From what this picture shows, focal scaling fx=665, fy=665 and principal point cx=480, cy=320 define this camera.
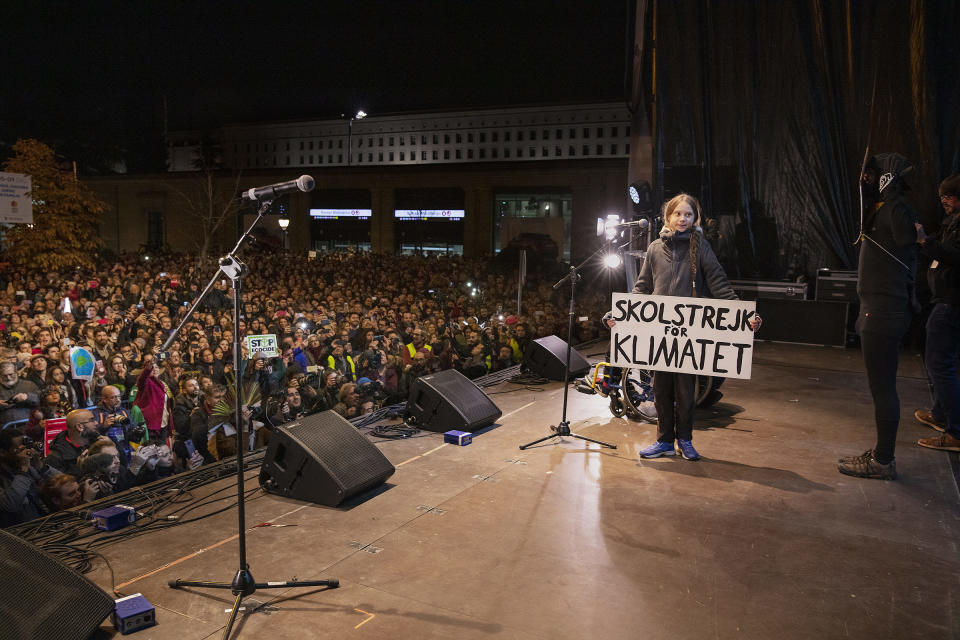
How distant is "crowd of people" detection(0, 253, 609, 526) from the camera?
14.6 feet

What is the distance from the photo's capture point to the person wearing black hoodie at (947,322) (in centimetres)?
448

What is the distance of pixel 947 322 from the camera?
15.4ft

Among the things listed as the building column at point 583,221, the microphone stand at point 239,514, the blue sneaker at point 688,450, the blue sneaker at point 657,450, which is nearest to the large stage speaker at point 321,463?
the microphone stand at point 239,514

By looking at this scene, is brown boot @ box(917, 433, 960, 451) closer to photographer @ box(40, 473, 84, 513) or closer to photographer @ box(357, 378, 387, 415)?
photographer @ box(357, 378, 387, 415)

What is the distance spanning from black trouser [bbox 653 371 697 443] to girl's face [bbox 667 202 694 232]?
0.99 meters

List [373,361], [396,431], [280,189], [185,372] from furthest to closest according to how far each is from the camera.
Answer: [373,361]
[185,372]
[396,431]
[280,189]

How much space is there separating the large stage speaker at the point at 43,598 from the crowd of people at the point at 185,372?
0.95 m

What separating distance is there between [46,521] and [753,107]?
470 inches

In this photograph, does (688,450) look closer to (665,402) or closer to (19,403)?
(665,402)

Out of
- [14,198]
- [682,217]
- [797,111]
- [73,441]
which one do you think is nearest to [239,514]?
[73,441]

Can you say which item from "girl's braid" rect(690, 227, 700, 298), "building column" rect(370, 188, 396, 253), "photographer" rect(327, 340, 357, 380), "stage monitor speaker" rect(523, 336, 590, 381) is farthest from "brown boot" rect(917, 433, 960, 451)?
"building column" rect(370, 188, 396, 253)

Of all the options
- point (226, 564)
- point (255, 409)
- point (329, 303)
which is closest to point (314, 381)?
point (255, 409)

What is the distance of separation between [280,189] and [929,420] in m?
5.51

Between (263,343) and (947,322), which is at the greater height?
(947,322)
